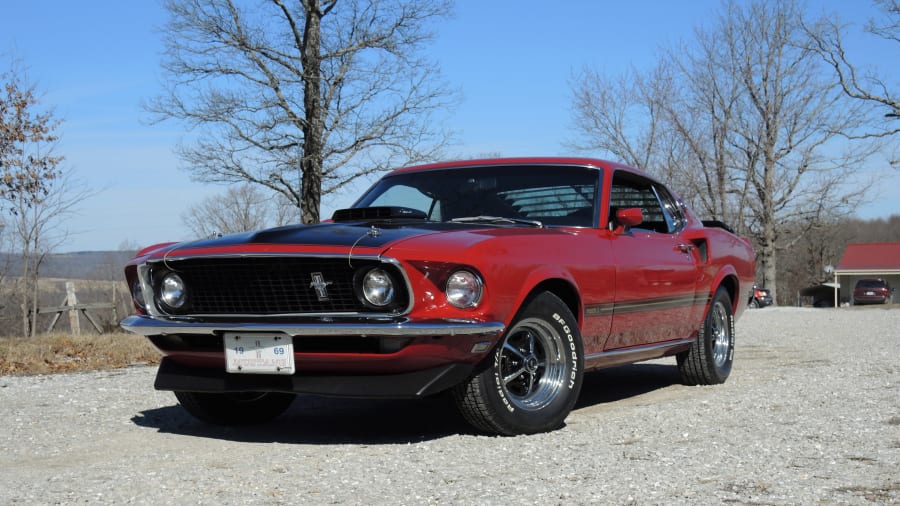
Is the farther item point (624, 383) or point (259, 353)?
point (624, 383)

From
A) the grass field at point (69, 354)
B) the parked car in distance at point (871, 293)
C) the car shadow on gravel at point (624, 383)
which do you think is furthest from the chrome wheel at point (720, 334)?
the parked car in distance at point (871, 293)

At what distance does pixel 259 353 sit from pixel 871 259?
63119mm

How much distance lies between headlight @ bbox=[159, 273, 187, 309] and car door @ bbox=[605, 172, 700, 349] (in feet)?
8.00

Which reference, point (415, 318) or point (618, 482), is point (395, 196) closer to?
point (415, 318)

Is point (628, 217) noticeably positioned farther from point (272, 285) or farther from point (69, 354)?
point (69, 354)

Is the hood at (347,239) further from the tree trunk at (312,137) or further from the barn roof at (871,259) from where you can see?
the barn roof at (871,259)

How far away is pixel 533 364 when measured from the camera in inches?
195

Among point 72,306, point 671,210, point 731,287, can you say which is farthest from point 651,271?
point 72,306

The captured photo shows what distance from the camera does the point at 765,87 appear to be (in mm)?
38469

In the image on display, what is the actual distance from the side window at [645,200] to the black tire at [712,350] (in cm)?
78

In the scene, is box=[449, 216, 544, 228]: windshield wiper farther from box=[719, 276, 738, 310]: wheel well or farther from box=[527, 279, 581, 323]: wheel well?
box=[719, 276, 738, 310]: wheel well

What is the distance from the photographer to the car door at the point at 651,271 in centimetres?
577

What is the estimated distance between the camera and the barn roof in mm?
59625

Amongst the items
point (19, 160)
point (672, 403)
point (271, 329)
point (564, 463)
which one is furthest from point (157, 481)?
point (19, 160)
